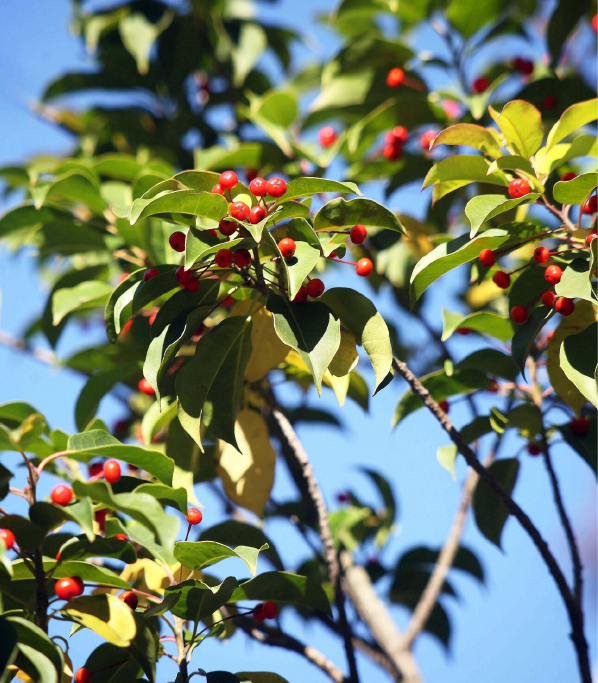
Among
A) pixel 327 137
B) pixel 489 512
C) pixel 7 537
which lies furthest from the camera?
pixel 327 137

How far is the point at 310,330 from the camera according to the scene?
1712 mm

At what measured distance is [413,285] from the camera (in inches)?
72.7

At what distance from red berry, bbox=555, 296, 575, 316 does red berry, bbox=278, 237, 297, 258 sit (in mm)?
650

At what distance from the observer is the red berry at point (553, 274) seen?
5.94 feet

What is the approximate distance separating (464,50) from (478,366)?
1.63m

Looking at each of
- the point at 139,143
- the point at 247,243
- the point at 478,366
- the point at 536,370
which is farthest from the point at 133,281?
the point at 139,143

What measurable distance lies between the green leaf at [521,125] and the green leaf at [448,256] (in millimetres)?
261

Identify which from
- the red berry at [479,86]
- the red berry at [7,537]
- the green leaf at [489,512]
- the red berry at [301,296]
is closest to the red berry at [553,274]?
the red berry at [301,296]

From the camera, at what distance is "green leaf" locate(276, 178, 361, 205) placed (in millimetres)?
1705

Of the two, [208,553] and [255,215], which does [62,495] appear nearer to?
[208,553]

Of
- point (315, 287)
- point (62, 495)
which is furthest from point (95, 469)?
point (315, 287)

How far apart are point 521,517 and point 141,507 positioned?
1058 millimetres

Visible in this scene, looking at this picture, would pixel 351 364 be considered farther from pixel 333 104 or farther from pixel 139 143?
pixel 139 143

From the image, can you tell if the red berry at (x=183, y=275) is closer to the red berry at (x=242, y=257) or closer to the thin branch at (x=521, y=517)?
the red berry at (x=242, y=257)
